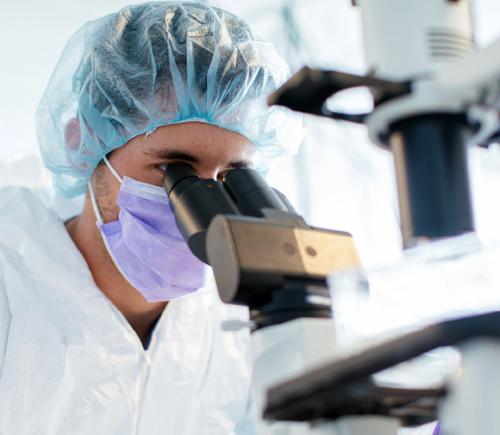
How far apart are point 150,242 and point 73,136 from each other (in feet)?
1.24

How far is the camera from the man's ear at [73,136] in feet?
4.47

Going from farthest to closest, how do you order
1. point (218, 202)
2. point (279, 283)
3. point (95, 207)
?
point (95, 207) → point (218, 202) → point (279, 283)

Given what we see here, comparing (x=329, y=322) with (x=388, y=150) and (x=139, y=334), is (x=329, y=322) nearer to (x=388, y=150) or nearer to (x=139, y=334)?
(x=388, y=150)

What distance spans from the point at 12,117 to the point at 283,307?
1.82 m

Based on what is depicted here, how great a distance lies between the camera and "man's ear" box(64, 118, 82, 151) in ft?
4.47

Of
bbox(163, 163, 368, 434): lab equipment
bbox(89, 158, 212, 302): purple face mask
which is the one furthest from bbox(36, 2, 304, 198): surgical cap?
bbox(163, 163, 368, 434): lab equipment

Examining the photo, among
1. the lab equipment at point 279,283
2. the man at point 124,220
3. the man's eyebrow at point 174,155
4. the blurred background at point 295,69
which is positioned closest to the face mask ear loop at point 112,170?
the man at point 124,220

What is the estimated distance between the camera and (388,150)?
52cm

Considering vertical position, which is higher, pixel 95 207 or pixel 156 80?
pixel 156 80

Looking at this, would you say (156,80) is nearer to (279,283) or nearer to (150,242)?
(150,242)

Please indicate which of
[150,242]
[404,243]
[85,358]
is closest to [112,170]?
[150,242]

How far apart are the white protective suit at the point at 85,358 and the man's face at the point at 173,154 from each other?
0.23m

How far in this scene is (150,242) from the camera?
1234mm

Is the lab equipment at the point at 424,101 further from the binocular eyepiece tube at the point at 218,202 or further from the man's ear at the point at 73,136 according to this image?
the man's ear at the point at 73,136
